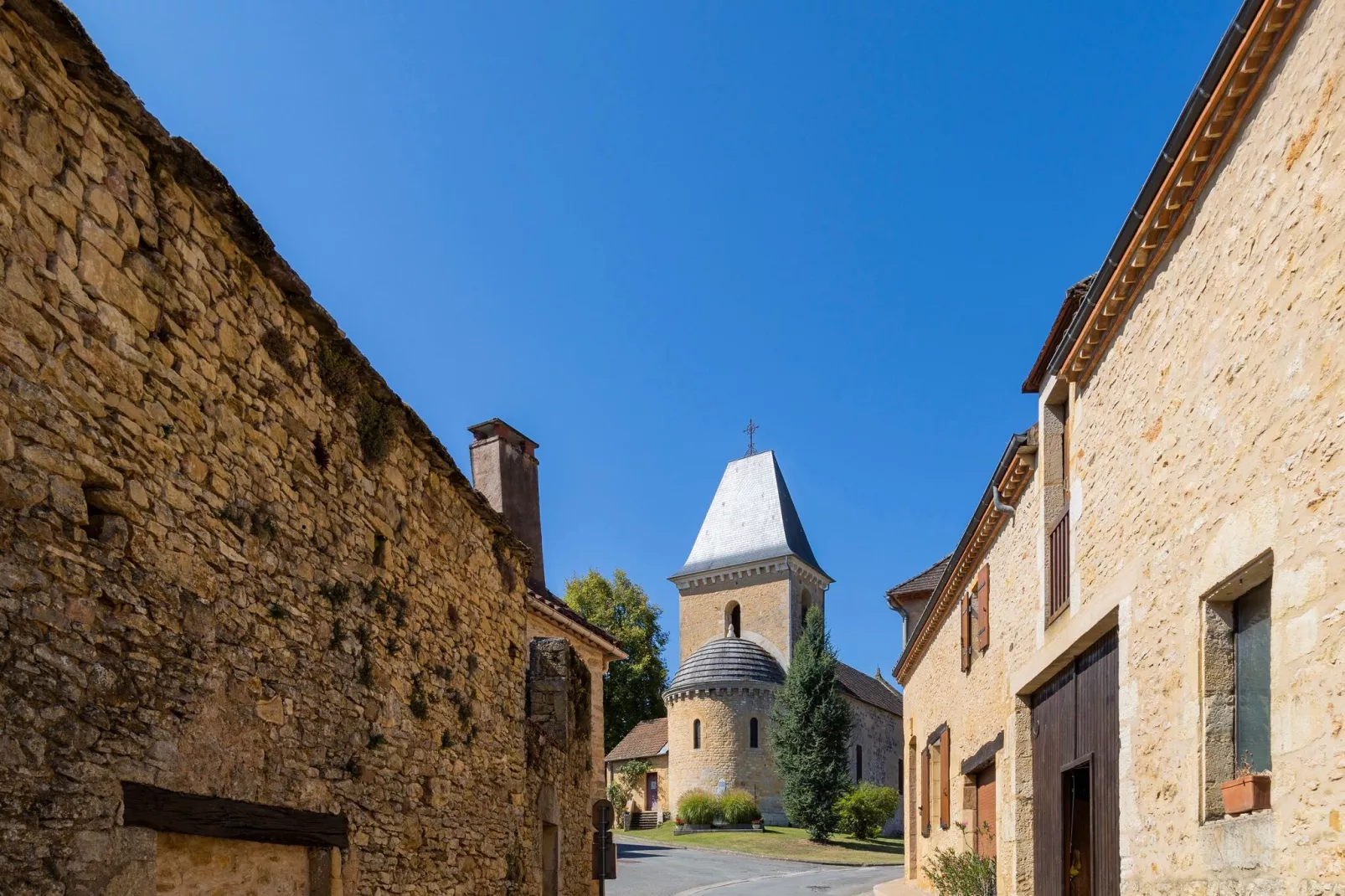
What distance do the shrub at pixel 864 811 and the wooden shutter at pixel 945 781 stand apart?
2080 cm

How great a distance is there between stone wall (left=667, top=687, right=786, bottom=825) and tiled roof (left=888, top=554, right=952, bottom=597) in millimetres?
17428

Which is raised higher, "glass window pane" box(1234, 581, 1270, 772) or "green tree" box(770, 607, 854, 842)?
"glass window pane" box(1234, 581, 1270, 772)

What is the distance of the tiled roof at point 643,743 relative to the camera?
1789 inches

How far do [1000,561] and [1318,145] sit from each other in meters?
7.58

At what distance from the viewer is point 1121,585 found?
24.1 feet

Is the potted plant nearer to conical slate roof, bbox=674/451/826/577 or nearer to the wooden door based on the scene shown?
the wooden door

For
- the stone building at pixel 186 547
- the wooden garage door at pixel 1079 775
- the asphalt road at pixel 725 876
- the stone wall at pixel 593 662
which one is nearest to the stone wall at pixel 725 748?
the asphalt road at pixel 725 876

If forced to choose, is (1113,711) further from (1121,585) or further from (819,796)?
(819,796)

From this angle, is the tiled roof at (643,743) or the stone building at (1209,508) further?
the tiled roof at (643,743)

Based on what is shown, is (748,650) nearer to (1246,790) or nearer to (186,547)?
(1246,790)

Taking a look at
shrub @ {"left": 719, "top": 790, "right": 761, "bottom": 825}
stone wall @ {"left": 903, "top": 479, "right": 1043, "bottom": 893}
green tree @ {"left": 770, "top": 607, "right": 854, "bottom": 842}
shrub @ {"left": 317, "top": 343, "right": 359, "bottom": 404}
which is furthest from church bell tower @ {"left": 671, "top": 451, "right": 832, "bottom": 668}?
shrub @ {"left": 317, "top": 343, "right": 359, "bottom": 404}

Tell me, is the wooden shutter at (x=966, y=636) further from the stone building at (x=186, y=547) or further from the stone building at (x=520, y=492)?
the stone building at (x=186, y=547)

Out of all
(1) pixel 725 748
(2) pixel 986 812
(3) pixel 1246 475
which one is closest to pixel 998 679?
(2) pixel 986 812

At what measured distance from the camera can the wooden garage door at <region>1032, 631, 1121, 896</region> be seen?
783 cm
